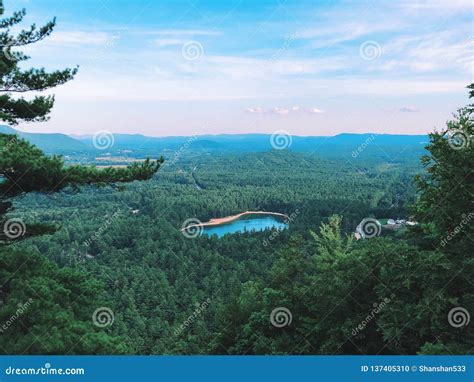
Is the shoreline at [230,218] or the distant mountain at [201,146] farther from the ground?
the distant mountain at [201,146]

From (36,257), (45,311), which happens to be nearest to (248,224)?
(36,257)

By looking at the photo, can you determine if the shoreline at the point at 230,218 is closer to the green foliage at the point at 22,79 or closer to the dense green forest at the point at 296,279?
the dense green forest at the point at 296,279

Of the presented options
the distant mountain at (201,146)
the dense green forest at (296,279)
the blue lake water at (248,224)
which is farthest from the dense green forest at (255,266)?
Result: the distant mountain at (201,146)

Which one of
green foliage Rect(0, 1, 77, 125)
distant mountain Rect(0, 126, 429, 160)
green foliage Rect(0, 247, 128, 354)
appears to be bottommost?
green foliage Rect(0, 247, 128, 354)

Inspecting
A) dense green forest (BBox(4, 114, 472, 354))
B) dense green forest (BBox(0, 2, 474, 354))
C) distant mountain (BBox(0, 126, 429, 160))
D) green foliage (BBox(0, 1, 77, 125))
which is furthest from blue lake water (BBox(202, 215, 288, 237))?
green foliage (BBox(0, 1, 77, 125))

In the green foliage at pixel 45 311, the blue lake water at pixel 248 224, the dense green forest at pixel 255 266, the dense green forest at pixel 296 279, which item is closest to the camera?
the green foliage at pixel 45 311

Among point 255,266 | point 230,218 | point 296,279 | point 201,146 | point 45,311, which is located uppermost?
point 201,146

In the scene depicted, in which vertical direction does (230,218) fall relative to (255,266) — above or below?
above

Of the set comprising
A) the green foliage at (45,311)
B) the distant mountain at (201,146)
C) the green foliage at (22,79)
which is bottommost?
the green foliage at (45,311)

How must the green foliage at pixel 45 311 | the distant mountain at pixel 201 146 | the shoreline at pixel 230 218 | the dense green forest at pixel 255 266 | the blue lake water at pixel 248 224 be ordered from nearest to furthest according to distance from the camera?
1. the green foliage at pixel 45 311
2. the dense green forest at pixel 255 266
3. the blue lake water at pixel 248 224
4. the shoreline at pixel 230 218
5. the distant mountain at pixel 201 146

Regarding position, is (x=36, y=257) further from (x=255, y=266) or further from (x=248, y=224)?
(x=248, y=224)

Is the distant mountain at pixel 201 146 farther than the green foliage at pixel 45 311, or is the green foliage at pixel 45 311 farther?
the distant mountain at pixel 201 146

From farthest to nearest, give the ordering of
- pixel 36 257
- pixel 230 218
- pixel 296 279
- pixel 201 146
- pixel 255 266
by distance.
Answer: pixel 201 146
pixel 230 218
pixel 255 266
pixel 296 279
pixel 36 257

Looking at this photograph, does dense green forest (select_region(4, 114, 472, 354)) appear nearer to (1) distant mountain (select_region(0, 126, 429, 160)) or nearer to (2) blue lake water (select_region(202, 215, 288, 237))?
(2) blue lake water (select_region(202, 215, 288, 237))
